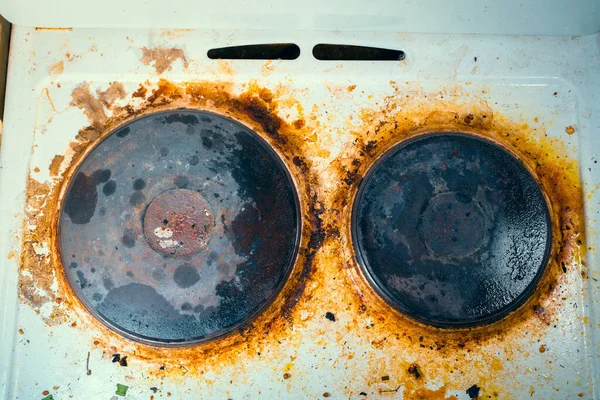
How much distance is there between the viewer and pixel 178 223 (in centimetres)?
119

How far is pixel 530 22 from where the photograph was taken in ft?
4.19

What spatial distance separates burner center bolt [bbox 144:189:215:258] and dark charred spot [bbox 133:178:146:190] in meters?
0.04

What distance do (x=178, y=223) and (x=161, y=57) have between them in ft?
1.43

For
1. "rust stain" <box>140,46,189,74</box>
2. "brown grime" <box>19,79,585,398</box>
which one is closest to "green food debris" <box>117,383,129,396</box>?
"brown grime" <box>19,79,585,398</box>

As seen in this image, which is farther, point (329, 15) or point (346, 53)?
point (346, 53)

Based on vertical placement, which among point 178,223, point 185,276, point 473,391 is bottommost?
point 473,391

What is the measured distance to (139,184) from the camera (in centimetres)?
121

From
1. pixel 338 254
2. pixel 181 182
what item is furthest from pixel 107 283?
pixel 338 254

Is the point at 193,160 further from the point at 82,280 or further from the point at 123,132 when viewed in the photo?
the point at 82,280

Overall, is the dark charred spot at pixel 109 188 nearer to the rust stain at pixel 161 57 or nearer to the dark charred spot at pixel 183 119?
the dark charred spot at pixel 183 119

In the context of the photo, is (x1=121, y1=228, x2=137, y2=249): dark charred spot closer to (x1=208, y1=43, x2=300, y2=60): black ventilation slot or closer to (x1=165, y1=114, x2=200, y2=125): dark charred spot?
(x1=165, y1=114, x2=200, y2=125): dark charred spot

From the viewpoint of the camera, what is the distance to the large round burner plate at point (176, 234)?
3.91ft

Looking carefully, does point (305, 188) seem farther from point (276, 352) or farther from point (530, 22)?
point (530, 22)

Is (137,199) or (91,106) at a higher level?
(91,106)
